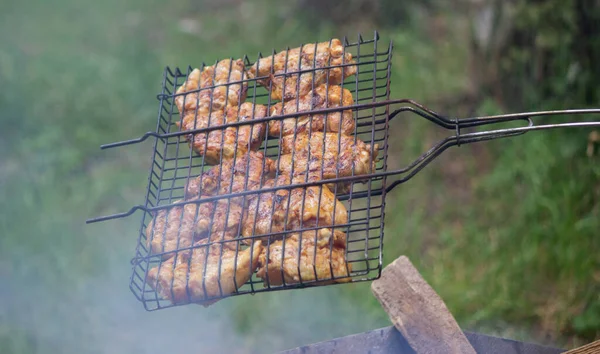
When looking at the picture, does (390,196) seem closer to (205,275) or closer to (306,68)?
(306,68)

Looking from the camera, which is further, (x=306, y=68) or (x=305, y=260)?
(x=306, y=68)

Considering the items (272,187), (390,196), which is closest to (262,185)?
(272,187)

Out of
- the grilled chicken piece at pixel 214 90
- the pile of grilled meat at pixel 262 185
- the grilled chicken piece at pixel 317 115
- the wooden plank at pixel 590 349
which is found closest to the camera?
the wooden plank at pixel 590 349

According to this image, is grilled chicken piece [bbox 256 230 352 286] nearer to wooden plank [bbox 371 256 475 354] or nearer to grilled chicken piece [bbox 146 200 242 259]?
grilled chicken piece [bbox 146 200 242 259]

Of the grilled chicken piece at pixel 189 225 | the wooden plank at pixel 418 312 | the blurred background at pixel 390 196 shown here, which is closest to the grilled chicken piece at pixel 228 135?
the grilled chicken piece at pixel 189 225

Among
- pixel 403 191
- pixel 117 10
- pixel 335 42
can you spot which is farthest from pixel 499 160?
pixel 117 10

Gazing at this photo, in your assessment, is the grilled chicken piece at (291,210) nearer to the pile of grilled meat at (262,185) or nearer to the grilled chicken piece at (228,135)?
the pile of grilled meat at (262,185)
